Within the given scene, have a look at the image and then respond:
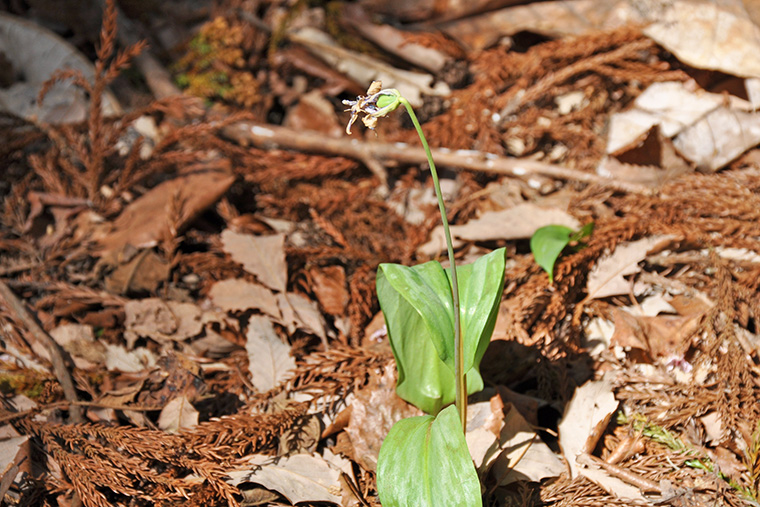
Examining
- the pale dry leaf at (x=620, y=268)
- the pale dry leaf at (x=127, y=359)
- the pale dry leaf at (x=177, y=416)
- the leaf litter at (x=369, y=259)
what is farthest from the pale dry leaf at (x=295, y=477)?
the pale dry leaf at (x=620, y=268)

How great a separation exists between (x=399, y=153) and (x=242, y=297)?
1183 mm

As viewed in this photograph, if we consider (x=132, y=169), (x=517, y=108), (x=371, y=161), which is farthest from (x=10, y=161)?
(x=517, y=108)

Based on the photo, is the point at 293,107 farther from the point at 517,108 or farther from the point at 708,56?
the point at 708,56

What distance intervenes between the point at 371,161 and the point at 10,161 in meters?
1.85

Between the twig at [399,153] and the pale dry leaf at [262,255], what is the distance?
829 millimetres

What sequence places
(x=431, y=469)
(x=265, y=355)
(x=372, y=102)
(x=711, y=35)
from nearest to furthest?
(x=372, y=102), (x=431, y=469), (x=265, y=355), (x=711, y=35)

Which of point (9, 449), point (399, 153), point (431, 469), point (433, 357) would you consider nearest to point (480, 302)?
point (433, 357)

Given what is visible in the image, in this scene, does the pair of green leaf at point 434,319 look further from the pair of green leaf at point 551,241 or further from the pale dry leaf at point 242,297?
the pale dry leaf at point 242,297

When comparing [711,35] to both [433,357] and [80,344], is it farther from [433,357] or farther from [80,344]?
[80,344]

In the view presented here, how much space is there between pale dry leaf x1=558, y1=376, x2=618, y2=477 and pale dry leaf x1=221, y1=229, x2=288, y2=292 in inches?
43.1

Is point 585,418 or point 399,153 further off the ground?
point 399,153

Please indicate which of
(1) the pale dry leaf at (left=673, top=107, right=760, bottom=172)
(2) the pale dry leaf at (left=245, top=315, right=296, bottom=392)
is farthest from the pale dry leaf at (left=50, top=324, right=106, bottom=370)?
(1) the pale dry leaf at (left=673, top=107, right=760, bottom=172)

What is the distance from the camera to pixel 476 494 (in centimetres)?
122

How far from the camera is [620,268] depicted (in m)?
2.03
